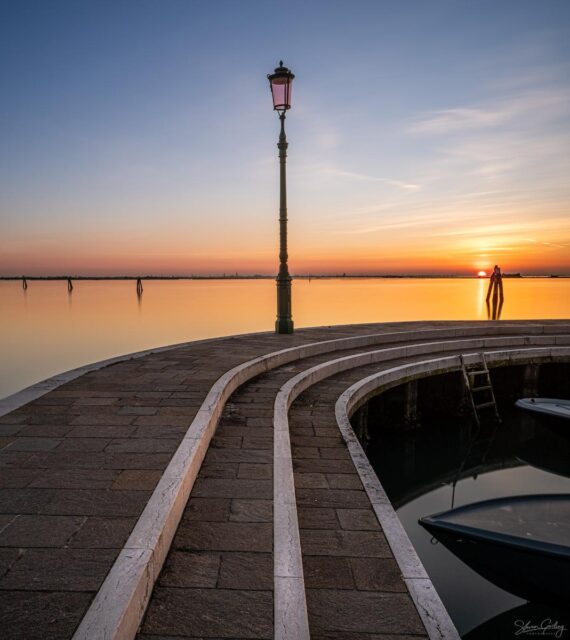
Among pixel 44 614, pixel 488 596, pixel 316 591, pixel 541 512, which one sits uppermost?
pixel 44 614

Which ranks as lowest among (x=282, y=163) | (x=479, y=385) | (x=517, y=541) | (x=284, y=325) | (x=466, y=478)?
(x=466, y=478)

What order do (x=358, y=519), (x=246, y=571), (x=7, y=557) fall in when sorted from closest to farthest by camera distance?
(x=7, y=557) < (x=246, y=571) < (x=358, y=519)

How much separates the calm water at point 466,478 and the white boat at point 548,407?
1.86 feet

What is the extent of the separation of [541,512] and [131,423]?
12.9 feet

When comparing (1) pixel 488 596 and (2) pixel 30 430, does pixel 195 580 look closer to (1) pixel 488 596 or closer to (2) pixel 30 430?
(2) pixel 30 430

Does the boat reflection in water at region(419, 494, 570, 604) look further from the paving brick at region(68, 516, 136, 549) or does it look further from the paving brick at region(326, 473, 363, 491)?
the paving brick at region(68, 516, 136, 549)

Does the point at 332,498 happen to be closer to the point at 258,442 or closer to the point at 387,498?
the point at 387,498

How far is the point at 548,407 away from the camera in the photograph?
894 centimetres

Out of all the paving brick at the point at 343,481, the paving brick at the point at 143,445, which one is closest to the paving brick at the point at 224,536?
the paving brick at the point at 143,445

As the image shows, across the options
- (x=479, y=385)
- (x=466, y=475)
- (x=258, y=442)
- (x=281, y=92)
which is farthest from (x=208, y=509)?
(x=479, y=385)

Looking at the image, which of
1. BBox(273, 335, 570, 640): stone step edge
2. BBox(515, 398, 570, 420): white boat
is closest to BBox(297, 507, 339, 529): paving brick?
BBox(273, 335, 570, 640): stone step edge

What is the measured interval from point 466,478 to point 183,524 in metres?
7.06

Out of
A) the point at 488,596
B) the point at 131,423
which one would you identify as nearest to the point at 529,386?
the point at 488,596

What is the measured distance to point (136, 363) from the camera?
7.85 m
